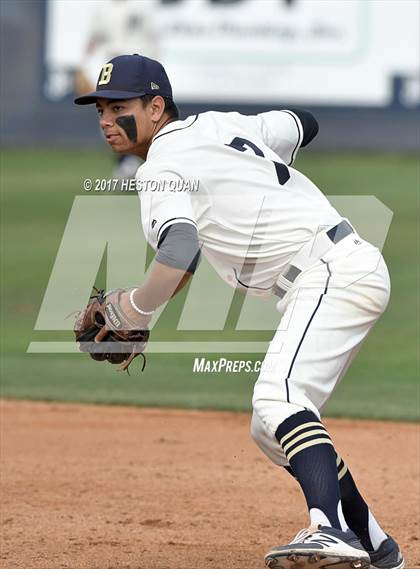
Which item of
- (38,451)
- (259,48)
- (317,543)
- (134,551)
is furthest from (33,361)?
(259,48)

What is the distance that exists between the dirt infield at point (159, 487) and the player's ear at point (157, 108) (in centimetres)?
186

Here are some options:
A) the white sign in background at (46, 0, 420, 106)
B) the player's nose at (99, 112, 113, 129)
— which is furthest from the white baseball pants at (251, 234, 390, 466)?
the white sign in background at (46, 0, 420, 106)

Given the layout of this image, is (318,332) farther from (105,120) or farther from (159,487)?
(159,487)

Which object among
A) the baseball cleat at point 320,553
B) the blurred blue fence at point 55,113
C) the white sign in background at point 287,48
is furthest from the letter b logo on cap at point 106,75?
the blurred blue fence at point 55,113

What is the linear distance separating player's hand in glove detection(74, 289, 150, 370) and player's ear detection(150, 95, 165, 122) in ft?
2.30

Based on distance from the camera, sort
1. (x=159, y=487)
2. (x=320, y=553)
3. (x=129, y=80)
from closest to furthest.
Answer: (x=320, y=553), (x=129, y=80), (x=159, y=487)

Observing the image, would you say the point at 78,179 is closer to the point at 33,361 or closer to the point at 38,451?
the point at 33,361

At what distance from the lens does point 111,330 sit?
4289 mm

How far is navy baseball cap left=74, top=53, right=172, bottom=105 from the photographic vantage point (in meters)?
4.38

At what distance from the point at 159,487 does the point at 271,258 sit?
2.33 metres

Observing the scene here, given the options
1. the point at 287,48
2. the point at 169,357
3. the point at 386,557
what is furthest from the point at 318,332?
the point at 287,48

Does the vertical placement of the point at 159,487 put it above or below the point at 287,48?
above

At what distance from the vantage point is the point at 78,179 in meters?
22.1

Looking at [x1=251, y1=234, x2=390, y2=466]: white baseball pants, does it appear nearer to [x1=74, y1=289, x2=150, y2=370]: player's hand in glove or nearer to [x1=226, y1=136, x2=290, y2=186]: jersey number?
[x1=226, y1=136, x2=290, y2=186]: jersey number
